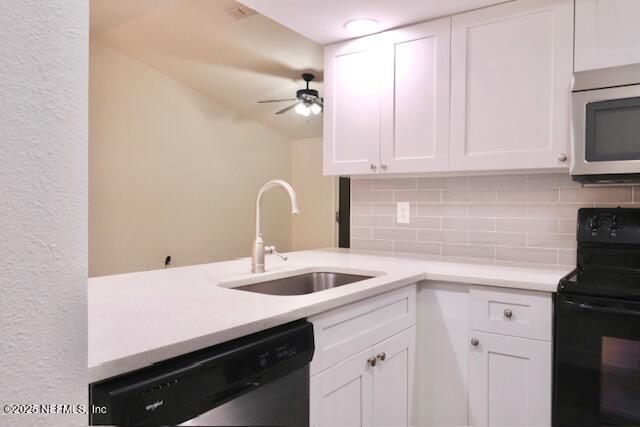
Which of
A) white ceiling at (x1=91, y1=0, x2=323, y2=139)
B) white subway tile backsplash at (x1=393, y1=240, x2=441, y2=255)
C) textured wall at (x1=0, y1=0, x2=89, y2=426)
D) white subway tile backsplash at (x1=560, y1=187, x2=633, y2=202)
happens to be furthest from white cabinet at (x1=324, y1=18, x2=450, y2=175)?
textured wall at (x1=0, y1=0, x2=89, y2=426)

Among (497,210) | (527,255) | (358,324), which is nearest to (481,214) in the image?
(497,210)

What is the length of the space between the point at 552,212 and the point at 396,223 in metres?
0.84

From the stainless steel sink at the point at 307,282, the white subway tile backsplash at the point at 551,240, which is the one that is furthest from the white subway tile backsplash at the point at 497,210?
the stainless steel sink at the point at 307,282

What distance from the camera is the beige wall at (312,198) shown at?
6730mm

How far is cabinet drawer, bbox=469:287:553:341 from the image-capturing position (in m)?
1.60

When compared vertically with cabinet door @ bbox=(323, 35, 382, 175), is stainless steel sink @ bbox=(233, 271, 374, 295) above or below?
below

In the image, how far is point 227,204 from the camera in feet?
19.2

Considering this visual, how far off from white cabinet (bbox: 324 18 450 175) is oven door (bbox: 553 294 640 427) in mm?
926

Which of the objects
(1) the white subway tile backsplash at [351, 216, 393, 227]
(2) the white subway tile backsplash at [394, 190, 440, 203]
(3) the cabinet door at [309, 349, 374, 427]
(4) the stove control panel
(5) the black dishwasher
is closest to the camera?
(5) the black dishwasher

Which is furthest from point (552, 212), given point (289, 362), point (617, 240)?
point (289, 362)

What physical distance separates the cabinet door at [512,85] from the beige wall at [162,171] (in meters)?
3.65

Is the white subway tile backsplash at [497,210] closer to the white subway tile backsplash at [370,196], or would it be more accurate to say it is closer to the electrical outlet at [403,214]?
the electrical outlet at [403,214]

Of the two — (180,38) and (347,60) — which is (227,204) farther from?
(347,60)

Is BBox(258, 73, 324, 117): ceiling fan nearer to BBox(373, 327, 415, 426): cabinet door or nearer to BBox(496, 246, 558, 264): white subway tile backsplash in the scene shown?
BBox(496, 246, 558, 264): white subway tile backsplash
